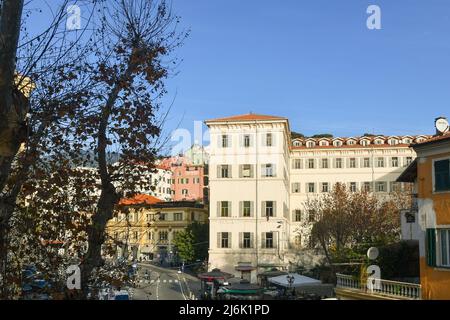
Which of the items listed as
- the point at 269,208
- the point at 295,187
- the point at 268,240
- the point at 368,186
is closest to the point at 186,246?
the point at 268,240

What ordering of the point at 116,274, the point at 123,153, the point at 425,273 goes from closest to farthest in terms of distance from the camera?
the point at 123,153 → the point at 116,274 → the point at 425,273

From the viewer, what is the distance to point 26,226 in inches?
339

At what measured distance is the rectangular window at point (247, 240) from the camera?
49.7 meters

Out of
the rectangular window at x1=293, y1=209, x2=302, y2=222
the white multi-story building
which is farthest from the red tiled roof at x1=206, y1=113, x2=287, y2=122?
the rectangular window at x1=293, y1=209, x2=302, y2=222

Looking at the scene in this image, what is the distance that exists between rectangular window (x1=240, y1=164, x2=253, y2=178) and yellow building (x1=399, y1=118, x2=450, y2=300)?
29.7 m

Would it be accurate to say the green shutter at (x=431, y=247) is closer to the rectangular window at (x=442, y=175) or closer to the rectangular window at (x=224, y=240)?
the rectangular window at (x=442, y=175)

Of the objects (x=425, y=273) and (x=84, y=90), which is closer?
(x=84, y=90)

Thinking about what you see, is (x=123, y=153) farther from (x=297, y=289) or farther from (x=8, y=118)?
(x=297, y=289)

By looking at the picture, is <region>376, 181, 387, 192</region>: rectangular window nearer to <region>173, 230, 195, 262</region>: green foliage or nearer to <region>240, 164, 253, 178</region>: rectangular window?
<region>240, 164, 253, 178</region>: rectangular window

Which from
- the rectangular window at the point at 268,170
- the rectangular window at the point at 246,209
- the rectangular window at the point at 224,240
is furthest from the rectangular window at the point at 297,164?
the rectangular window at the point at 224,240

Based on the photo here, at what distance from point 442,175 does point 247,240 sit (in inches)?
1246

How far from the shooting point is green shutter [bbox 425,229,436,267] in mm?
19500

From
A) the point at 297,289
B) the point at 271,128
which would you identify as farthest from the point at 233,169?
the point at 297,289
